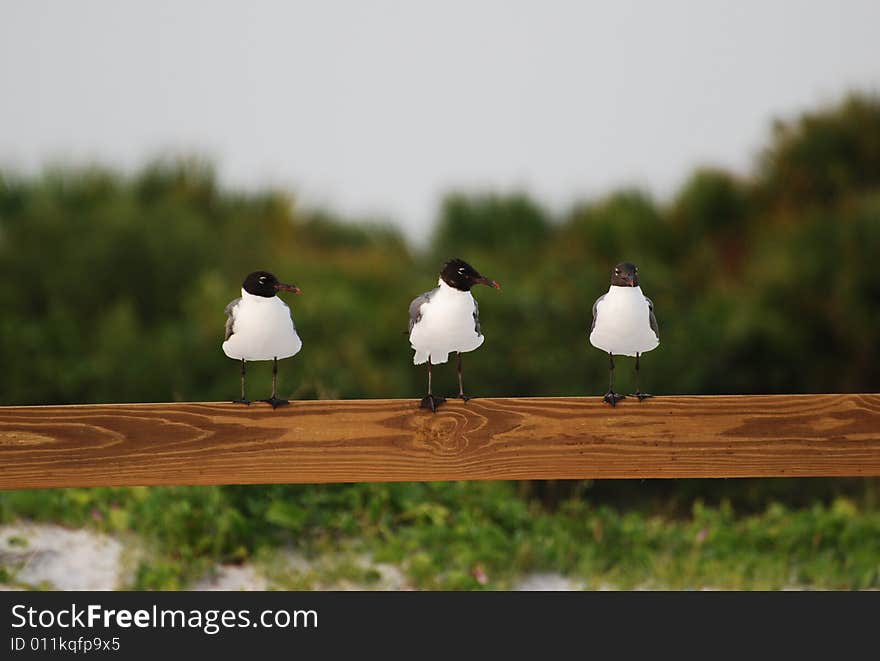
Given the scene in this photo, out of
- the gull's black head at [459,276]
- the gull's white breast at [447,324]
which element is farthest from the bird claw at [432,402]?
the gull's black head at [459,276]

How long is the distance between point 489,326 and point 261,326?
6.11m

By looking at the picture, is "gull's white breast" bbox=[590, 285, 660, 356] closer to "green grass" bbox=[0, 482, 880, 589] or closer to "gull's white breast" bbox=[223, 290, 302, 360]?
"gull's white breast" bbox=[223, 290, 302, 360]

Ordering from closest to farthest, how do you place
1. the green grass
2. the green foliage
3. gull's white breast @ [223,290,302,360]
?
gull's white breast @ [223,290,302,360]
the green grass
the green foliage

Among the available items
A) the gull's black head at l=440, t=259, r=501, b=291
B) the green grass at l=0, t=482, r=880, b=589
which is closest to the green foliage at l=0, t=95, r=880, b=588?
the green grass at l=0, t=482, r=880, b=589

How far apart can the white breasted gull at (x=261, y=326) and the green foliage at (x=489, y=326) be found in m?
2.03

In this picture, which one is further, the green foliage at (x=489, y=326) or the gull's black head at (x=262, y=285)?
the green foliage at (x=489, y=326)

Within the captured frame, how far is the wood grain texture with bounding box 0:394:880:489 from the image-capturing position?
2959mm

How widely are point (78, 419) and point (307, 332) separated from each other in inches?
233

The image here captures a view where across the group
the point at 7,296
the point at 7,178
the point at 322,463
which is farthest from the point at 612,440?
the point at 7,178

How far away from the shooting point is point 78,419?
2957mm

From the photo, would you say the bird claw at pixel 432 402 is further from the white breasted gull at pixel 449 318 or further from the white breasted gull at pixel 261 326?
the white breasted gull at pixel 261 326

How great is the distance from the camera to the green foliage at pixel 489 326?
5.01 metres

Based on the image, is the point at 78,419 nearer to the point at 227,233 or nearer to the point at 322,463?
the point at 322,463

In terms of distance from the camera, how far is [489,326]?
892 centimetres
